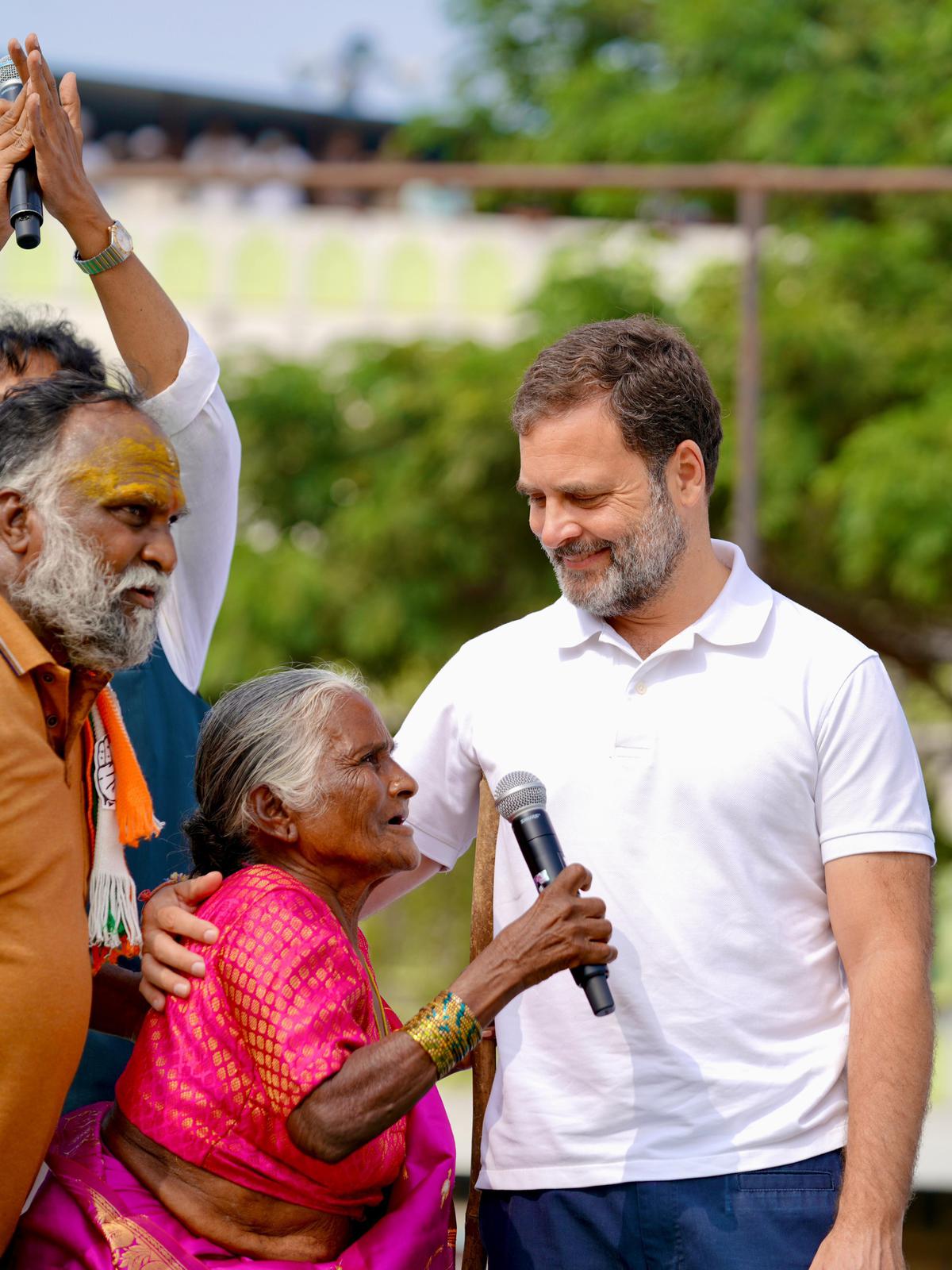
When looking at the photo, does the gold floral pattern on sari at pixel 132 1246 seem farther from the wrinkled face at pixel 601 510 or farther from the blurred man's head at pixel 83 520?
the wrinkled face at pixel 601 510

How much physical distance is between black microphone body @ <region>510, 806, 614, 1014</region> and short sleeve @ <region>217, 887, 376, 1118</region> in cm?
31

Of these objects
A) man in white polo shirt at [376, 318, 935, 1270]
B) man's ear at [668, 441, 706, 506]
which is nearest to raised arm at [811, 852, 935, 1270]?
man in white polo shirt at [376, 318, 935, 1270]

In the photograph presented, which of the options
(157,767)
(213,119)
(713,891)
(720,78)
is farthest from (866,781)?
(213,119)

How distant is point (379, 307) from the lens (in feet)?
35.6

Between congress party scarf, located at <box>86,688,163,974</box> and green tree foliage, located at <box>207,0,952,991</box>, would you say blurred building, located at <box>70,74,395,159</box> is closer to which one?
green tree foliage, located at <box>207,0,952,991</box>

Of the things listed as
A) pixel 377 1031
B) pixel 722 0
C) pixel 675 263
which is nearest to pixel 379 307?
pixel 675 263

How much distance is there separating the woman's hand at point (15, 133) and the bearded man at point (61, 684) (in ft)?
1.33

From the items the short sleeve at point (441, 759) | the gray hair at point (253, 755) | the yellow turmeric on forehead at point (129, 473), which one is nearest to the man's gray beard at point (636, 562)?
the short sleeve at point (441, 759)

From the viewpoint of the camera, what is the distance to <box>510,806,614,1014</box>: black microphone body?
243cm

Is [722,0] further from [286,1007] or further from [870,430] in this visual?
[286,1007]

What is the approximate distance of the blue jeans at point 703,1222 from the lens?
2541 millimetres

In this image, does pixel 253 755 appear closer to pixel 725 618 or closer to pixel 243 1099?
pixel 243 1099

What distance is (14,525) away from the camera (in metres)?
2.47

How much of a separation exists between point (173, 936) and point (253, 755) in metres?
0.31
